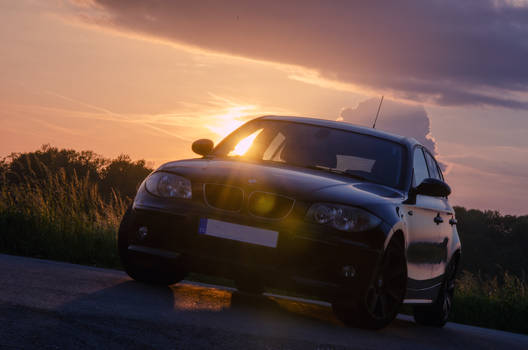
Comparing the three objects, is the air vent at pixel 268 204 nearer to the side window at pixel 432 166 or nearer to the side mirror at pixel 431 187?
the side mirror at pixel 431 187

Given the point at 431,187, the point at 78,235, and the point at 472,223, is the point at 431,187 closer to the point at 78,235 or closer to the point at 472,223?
the point at 78,235

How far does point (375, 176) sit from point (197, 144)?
169 cm

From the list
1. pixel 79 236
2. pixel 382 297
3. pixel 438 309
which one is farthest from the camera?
pixel 79 236

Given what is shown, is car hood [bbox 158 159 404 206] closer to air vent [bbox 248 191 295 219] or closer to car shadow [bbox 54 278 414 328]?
air vent [bbox 248 191 295 219]

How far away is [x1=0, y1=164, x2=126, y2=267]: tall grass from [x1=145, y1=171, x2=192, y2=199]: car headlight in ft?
14.1

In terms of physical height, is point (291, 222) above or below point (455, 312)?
above

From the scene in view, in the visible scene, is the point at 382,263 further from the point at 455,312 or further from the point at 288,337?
the point at 455,312

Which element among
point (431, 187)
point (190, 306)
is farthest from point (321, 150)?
point (190, 306)

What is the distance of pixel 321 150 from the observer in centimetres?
734

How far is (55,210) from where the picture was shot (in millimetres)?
12578

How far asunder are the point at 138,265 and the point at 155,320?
6.30 ft

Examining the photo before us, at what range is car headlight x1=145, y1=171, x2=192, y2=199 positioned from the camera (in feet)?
20.4

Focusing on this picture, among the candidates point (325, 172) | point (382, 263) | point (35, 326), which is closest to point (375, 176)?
point (325, 172)

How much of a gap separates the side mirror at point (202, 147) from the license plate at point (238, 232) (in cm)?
166
